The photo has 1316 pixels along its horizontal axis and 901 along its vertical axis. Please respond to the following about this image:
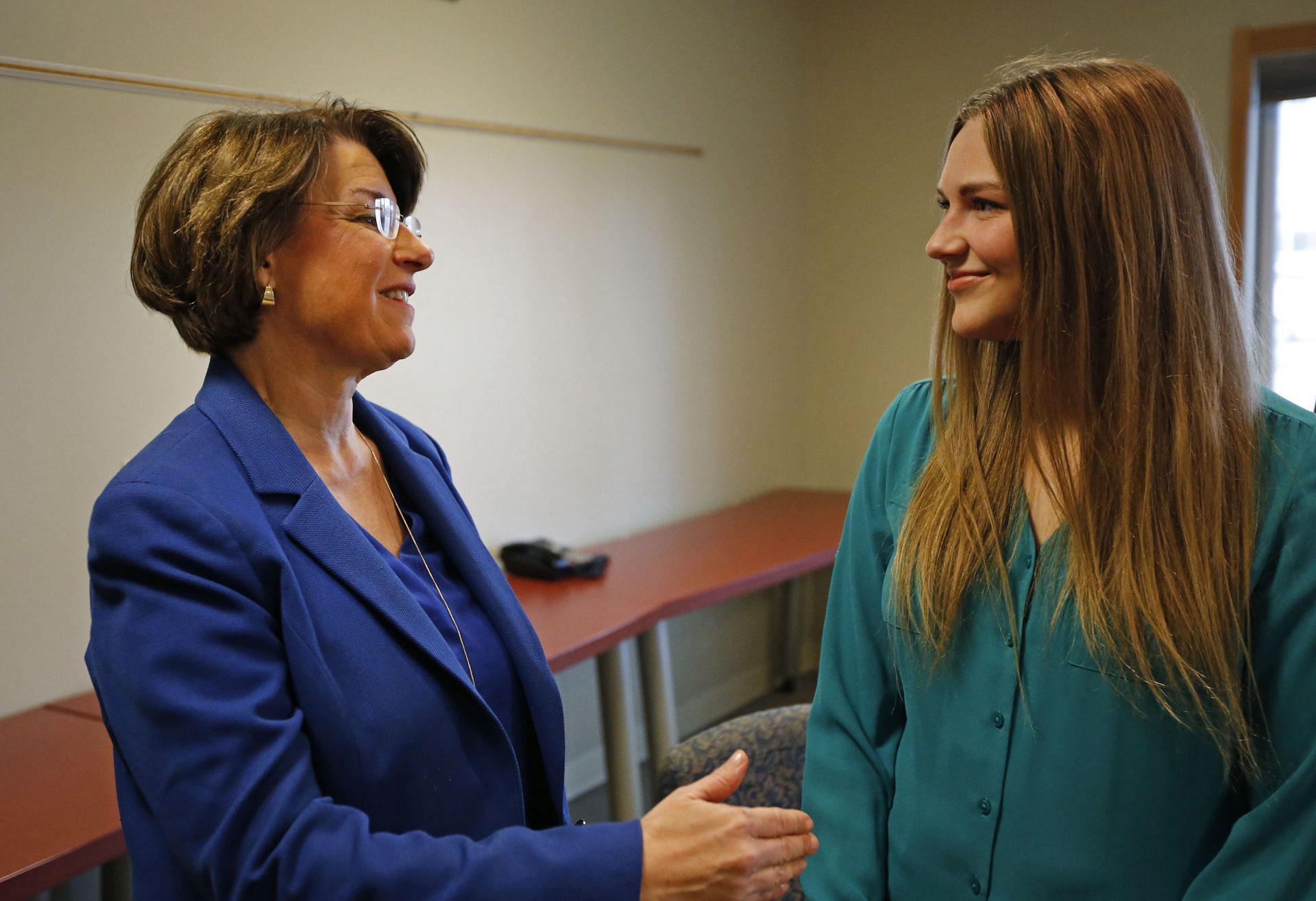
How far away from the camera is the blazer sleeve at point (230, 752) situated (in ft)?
3.37

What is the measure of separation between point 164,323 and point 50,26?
628 mm

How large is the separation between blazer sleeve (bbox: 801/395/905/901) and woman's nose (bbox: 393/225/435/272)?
641mm

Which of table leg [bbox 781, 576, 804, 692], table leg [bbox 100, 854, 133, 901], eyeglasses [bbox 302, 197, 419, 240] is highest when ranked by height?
eyeglasses [bbox 302, 197, 419, 240]

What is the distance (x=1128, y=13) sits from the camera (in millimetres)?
3949

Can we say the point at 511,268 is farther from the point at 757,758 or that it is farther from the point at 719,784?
the point at 719,784

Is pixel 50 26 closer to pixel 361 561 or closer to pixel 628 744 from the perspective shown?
pixel 361 561

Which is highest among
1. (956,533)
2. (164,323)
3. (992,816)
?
(164,323)

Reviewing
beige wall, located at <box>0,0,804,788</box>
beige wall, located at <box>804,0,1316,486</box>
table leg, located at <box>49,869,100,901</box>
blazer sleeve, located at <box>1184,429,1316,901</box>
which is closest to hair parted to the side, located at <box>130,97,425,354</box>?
beige wall, located at <box>0,0,804,788</box>

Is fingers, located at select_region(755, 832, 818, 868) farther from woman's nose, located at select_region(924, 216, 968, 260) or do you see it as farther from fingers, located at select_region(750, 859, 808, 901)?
woman's nose, located at select_region(924, 216, 968, 260)

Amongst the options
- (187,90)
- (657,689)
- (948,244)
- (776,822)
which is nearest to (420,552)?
(776,822)

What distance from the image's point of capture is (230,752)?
1032 mm

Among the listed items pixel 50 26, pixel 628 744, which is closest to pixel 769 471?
pixel 628 744

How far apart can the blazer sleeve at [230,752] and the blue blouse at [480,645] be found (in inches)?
9.3

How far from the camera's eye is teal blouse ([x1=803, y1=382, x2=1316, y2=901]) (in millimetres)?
1078
